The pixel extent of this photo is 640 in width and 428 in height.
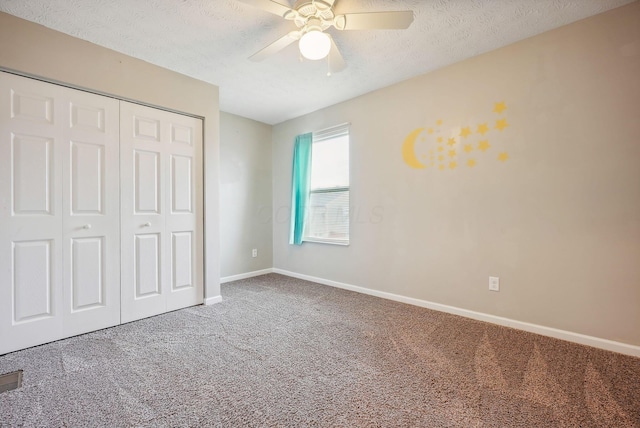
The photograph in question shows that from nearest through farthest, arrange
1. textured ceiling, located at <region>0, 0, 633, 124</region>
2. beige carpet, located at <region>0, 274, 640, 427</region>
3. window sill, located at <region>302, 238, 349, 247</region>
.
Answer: beige carpet, located at <region>0, 274, 640, 427</region> → textured ceiling, located at <region>0, 0, 633, 124</region> → window sill, located at <region>302, 238, 349, 247</region>

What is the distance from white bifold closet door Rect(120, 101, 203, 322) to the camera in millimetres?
2680

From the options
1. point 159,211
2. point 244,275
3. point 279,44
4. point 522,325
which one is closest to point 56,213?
point 159,211

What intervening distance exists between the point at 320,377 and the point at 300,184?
2.88 metres

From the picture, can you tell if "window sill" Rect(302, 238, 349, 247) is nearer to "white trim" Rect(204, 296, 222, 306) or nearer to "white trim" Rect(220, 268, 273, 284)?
"white trim" Rect(220, 268, 273, 284)

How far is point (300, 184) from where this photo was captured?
425 centimetres

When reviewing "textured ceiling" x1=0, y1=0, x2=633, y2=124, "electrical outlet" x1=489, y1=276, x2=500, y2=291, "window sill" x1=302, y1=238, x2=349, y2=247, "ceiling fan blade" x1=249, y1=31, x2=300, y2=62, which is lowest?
"electrical outlet" x1=489, y1=276, x2=500, y2=291

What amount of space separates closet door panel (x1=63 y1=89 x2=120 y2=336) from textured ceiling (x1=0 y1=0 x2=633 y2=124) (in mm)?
587

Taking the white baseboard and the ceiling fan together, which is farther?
the white baseboard

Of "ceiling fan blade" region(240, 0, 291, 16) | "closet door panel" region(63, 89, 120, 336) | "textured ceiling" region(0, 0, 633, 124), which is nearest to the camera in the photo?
"ceiling fan blade" region(240, 0, 291, 16)

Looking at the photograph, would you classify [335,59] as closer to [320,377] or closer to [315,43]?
[315,43]

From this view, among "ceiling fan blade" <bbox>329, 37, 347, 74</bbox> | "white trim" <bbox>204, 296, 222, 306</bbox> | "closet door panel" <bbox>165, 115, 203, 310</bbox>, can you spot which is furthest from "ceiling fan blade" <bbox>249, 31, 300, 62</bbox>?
"white trim" <bbox>204, 296, 222, 306</bbox>

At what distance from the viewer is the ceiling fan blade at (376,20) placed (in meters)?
1.78

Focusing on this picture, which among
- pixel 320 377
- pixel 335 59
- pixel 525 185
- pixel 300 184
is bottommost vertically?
pixel 320 377

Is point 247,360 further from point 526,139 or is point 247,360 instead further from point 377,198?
point 526,139
